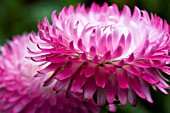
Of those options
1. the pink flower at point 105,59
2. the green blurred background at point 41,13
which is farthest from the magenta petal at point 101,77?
the green blurred background at point 41,13

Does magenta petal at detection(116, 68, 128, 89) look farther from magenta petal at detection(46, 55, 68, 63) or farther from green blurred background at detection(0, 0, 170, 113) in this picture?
green blurred background at detection(0, 0, 170, 113)

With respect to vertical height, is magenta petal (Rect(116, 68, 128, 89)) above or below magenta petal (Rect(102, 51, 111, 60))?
below

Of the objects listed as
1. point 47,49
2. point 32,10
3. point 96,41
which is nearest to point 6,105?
point 47,49

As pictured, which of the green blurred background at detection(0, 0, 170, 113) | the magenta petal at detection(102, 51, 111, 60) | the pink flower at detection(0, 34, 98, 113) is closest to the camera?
the magenta petal at detection(102, 51, 111, 60)

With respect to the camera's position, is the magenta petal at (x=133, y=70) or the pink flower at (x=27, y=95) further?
the pink flower at (x=27, y=95)

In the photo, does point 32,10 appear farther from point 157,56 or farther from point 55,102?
point 157,56

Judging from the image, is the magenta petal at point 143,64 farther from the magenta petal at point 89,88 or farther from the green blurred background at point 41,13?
the green blurred background at point 41,13

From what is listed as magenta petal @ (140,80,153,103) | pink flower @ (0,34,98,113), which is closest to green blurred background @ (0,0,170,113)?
pink flower @ (0,34,98,113)
